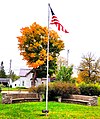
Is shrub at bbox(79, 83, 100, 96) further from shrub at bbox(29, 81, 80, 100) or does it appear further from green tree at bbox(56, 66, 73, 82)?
shrub at bbox(29, 81, 80, 100)

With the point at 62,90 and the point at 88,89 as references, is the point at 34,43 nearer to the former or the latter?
the point at 88,89

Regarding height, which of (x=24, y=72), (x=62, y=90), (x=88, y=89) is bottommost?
(x=62, y=90)

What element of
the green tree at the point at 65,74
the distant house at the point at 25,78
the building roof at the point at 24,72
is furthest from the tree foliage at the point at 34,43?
the building roof at the point at 24,72

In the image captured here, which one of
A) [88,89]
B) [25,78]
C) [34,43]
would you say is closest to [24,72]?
[25,78]

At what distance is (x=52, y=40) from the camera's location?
62.6 metres

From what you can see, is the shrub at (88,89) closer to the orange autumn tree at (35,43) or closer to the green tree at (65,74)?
the green tree at (65,74)

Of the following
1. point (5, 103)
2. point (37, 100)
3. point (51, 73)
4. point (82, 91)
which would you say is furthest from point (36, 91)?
point (51, 73)

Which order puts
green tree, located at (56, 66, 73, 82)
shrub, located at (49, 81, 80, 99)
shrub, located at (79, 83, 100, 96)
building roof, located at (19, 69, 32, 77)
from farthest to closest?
1. building roof, located at (19, 69, 32, 77)
2. green tree, located at (56, 66, 73, 82)
3. shrub, located at (79, 83, 100, 96)
4. shrub, located at (49, 81, 80, 99)

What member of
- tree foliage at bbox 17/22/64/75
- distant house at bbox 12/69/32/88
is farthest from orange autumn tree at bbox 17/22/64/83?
distant house at bbox 12/69/32/88

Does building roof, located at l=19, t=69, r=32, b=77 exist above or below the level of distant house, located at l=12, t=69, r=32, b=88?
above

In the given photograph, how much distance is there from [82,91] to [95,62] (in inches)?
968

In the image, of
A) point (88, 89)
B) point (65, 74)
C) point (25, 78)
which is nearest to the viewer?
point (88, 89)

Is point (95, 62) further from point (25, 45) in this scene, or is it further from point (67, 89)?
point (67, 89)

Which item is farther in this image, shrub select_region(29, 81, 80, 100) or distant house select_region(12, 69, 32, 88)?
distant house select_region(12, 69, 32, 88)
